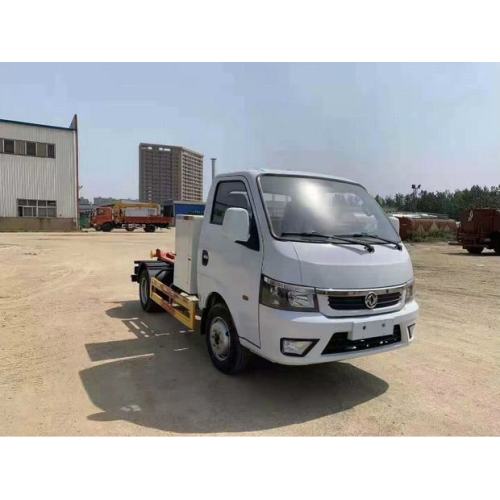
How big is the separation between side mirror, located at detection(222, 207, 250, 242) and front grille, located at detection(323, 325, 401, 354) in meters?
1.26

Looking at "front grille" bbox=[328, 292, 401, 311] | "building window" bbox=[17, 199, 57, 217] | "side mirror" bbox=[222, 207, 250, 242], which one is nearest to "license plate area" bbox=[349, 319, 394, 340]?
"front grille" bbox=[328, 292, 401, 311]

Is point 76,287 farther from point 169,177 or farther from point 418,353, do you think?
point 169,177

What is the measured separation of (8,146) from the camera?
38.7 meters

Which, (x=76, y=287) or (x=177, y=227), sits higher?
(x=177, y=227)

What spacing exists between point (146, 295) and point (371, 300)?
4.57 m

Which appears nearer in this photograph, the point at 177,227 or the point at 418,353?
the point at 418,353

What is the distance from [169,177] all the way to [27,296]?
202ft

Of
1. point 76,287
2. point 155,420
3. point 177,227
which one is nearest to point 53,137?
point 76,287

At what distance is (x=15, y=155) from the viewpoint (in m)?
38.9

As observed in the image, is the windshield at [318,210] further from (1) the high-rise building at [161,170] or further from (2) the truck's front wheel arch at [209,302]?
(1) the high-rise building at [161,170]

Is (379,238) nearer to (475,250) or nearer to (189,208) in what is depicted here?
(189,208)

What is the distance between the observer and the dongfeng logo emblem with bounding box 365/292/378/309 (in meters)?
3.98

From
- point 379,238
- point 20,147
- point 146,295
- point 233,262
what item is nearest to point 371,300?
point 379,238

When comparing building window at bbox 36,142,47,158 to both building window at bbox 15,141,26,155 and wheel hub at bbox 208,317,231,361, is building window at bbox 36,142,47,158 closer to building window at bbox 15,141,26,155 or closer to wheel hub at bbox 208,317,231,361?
building window at bbox 15,141,26,155
